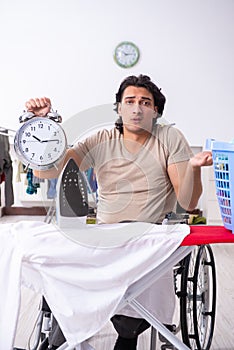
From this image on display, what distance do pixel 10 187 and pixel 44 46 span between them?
1.90m

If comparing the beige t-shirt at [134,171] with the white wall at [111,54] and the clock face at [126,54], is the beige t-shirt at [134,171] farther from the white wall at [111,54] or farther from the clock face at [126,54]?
the clock face at [126,54]

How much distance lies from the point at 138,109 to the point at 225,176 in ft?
1.55

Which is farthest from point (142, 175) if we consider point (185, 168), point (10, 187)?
point (10, 187)

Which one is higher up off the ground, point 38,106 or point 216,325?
point 38,106

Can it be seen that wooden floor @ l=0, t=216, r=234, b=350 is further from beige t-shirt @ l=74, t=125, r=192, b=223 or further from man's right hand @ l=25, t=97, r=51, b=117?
man's right hand @ l=25, t=97, r=51, b=117

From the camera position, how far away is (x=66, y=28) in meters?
5.45

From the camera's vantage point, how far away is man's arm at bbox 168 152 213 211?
1651mm

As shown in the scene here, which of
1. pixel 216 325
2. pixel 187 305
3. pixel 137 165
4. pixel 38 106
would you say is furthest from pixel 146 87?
pixel 216 325

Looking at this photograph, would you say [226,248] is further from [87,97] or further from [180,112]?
[87,97]

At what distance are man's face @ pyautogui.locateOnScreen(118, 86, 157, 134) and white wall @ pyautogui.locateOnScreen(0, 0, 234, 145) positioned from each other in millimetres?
3654

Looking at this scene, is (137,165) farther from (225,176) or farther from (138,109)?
(225,176)

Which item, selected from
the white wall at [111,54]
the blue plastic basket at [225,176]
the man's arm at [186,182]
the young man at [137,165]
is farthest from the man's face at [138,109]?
the white wall at [111,54]

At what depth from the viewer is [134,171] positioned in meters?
1.80

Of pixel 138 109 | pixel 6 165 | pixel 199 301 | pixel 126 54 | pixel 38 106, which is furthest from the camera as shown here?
pixel 126 54
